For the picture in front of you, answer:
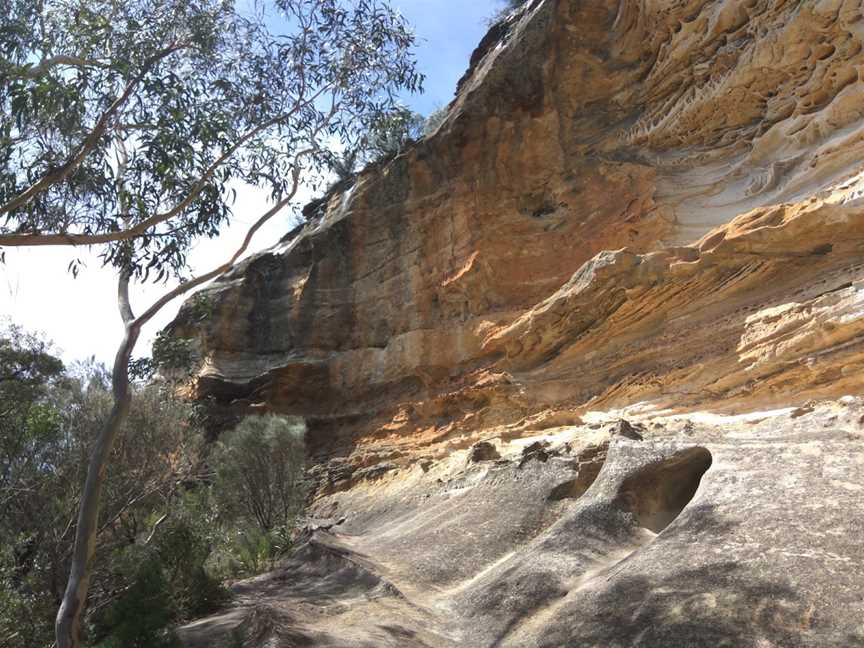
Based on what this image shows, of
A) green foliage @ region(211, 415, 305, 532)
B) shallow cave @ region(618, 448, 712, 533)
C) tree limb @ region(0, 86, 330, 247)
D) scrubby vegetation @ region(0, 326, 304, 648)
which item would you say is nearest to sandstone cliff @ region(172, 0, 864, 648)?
shallow cave @ region(618, 448, 712, 533)

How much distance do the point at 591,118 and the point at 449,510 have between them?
12511 mm

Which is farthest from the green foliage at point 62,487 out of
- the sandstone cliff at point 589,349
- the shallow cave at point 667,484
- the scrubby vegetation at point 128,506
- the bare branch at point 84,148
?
the shallow cave at point 667,484

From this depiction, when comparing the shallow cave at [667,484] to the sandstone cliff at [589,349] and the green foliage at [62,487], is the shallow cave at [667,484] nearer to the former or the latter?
the sandstone cliff at [589,349]

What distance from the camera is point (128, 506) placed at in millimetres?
9922

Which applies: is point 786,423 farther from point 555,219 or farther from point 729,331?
point 555,219

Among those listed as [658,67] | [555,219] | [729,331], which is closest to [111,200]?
[729,331]

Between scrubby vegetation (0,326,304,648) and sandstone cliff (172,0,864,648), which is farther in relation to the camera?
scrubby vegetation (0,326,304,648)

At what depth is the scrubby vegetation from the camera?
708 cm

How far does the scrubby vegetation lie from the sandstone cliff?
0.79 metres

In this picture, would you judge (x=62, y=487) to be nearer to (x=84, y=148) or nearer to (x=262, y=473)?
(x=84, y=148)

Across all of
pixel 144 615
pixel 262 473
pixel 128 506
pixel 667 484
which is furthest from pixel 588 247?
pixel 144 615

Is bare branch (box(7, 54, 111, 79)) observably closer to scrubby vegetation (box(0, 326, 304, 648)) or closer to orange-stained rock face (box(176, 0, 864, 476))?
scrubby vegetation (box(0, 326, 304, 648))

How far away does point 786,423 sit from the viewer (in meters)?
7.74

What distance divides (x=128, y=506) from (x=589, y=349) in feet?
26.2
